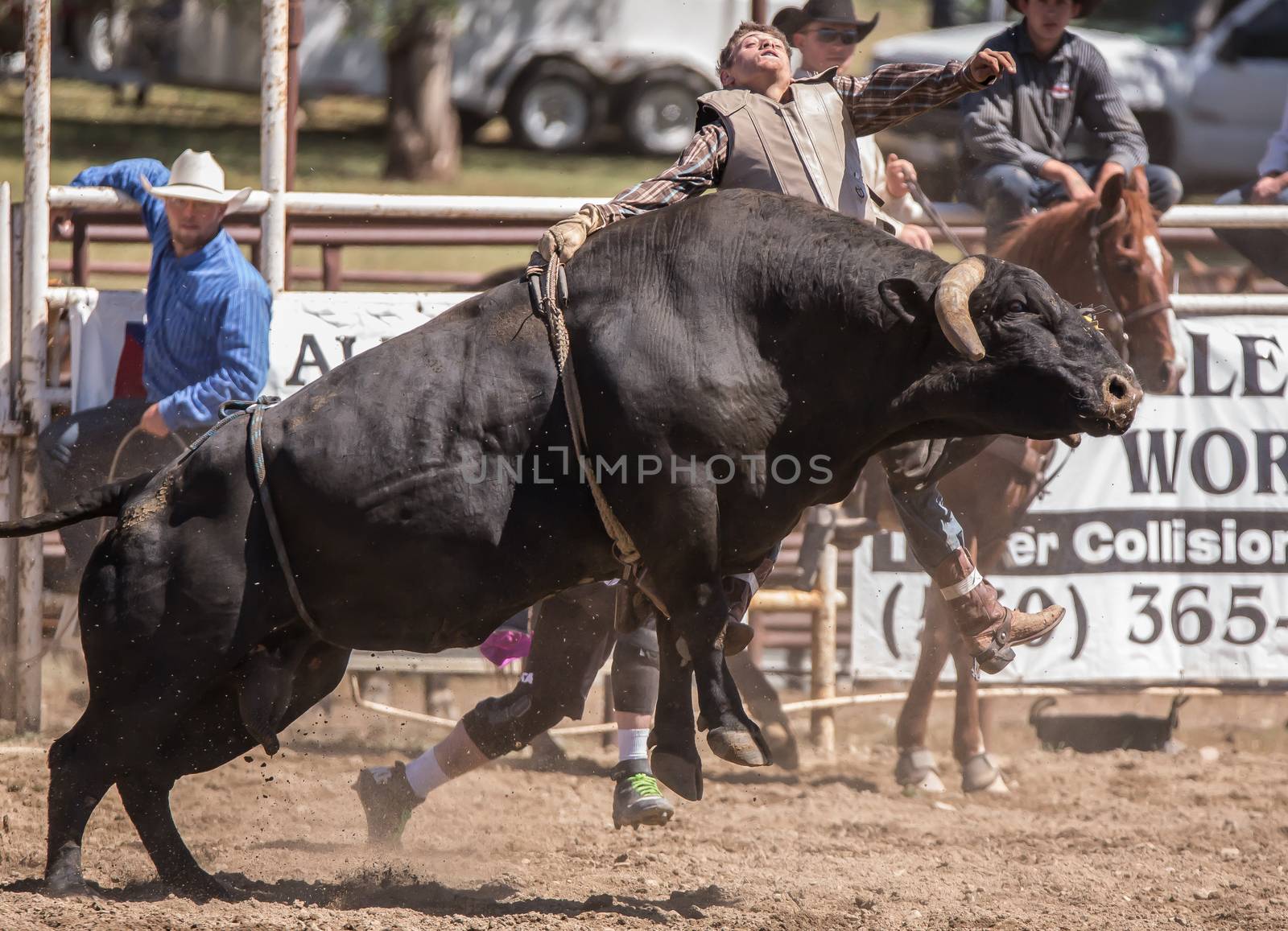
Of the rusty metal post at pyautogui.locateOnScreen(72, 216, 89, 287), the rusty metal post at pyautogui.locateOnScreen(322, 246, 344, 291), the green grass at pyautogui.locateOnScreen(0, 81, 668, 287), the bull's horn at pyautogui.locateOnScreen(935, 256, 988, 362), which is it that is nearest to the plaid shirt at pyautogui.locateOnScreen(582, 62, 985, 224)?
the bull's horn at pyautogui.locateOnScreen(935, 256, 988, 362)

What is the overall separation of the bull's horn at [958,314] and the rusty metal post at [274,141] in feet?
9.38

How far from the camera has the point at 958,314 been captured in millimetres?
3775

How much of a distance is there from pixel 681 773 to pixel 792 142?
177 cm

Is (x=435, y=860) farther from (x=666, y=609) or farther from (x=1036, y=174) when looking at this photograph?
(x=1036, y=174)

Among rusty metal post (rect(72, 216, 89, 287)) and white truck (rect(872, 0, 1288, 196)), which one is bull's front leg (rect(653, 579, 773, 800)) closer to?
rusty metal post (rect(72, 216, 89, 287))

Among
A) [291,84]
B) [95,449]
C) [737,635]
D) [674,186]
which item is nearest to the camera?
[737,635]

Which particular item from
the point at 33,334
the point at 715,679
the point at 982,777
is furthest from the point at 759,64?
the point at 982,777

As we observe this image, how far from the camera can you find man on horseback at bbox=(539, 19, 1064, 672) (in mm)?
4402

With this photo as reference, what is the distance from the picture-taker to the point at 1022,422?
3.92 metres

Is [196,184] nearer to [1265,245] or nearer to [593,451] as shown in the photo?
[593,451]

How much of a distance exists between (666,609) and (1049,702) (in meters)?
3.18

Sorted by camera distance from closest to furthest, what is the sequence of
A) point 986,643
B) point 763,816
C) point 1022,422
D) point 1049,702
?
point 1022,422 → point 986,643 → point 763,816 → point 1049,702

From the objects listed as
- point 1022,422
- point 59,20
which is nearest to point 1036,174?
point 1022,422

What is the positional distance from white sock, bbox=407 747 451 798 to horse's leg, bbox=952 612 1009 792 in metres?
2.14
